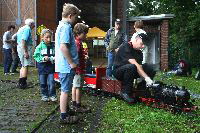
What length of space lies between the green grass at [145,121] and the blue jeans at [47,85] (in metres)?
1.51

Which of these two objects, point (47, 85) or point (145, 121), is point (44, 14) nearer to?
point (47, 85)

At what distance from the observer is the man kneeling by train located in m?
8.34

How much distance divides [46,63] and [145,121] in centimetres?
329

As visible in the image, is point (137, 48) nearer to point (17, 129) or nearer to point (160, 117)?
point (160, 117)

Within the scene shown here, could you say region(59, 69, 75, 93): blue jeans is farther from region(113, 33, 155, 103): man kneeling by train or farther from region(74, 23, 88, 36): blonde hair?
region(113, 33, 155, 103): man kneeling by train

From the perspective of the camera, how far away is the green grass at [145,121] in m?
6.06

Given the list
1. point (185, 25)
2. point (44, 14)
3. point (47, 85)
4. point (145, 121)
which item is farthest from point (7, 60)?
point (185, 25)

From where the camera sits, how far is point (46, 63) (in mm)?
9195

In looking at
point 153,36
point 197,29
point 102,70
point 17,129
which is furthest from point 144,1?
point 17,129

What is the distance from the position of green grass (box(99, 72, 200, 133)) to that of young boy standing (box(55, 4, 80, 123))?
65 centimetres

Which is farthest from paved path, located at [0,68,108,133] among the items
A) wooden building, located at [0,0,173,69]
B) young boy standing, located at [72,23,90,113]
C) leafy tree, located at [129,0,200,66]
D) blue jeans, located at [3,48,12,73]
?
leafy tree, located at [129,0,200,66]

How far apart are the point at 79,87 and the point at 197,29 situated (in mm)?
26815

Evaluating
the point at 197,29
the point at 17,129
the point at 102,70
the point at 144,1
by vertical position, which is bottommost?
the point at 17,129

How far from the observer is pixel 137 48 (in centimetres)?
849
